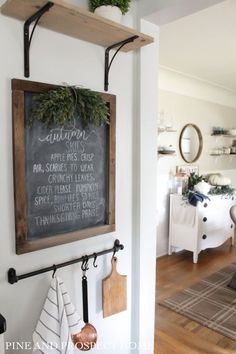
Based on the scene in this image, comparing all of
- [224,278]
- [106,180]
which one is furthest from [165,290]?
[106,180]

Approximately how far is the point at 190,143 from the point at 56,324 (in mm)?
3443

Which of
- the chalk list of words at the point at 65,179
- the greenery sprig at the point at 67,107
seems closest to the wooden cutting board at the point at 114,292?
the chalk list of words at the point at 65,179

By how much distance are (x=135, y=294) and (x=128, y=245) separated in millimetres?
273

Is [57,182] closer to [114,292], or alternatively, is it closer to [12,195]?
[12,195]

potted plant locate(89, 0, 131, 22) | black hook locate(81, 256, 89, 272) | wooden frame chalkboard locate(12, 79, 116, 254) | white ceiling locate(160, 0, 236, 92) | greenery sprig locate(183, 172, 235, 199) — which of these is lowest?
black hook locate(81, 256, 89, 272)

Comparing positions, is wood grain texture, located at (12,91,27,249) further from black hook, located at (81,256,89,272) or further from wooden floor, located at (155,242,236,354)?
wooden floor, located at (155,242,236,354)

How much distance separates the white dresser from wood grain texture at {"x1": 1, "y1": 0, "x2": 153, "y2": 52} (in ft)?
8.67

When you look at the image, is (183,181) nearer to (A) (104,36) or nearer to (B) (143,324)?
(B) (143,324)

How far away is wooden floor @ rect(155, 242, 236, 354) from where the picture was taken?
2.02 m

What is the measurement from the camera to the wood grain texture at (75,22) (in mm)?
965

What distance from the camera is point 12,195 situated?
42.9 inches

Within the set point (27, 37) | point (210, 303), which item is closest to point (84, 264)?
point (27, 37)

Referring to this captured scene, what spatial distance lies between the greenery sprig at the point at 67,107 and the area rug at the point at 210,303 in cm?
194

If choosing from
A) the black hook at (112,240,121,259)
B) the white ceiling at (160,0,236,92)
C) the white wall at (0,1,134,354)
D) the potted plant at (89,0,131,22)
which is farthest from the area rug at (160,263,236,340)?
the white ceiling at (160,0,236,92)
